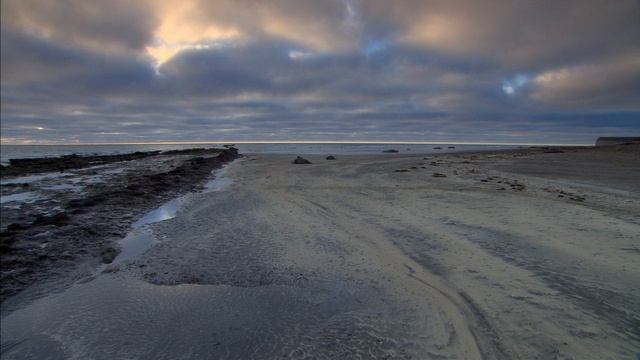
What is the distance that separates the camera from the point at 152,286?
588 cm

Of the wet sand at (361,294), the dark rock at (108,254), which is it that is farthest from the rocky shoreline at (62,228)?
the wet sand at (361,294)

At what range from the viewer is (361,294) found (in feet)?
18.0

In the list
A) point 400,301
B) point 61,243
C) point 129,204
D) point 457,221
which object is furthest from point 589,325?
point 129,204

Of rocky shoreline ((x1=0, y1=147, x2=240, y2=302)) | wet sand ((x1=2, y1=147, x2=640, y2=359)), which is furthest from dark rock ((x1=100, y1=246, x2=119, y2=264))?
wet sand ((x1=2, y1=147, x2=640, y2=359))

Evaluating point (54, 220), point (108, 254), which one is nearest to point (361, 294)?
point (108, 254)

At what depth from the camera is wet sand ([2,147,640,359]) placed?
4.10 metres

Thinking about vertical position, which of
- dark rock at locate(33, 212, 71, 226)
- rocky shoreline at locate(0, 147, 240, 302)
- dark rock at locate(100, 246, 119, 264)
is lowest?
dark rock at locate(100, 246, 119, 264)

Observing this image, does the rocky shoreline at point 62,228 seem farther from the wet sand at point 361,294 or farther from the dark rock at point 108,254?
the wet sand at point 361,294

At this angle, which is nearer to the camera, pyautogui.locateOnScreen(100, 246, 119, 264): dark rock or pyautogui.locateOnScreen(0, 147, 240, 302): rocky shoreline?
pyautogui.locateOnScreen(0, 147, 240, 302): rocky shoreline

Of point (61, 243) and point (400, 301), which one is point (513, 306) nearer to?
point (400, 301)

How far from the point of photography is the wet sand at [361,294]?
4102 mm

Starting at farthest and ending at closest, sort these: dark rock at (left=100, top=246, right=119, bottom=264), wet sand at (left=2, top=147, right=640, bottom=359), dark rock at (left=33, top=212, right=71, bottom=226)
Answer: dark rock at (left=33, top=212, right=71, bottom=226) → dark rock at (left=100, top=246, right=119, bottom=264) → wet sand at (left=2, top=147, right=640, bottom=359)

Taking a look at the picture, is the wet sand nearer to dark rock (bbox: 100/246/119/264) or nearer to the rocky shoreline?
dark rock (bbox: 100/246/119/264)

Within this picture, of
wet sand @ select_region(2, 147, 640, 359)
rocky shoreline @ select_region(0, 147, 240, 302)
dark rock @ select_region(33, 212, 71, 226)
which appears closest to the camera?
wet sand @ select_region(2, 147, 640, 359)
